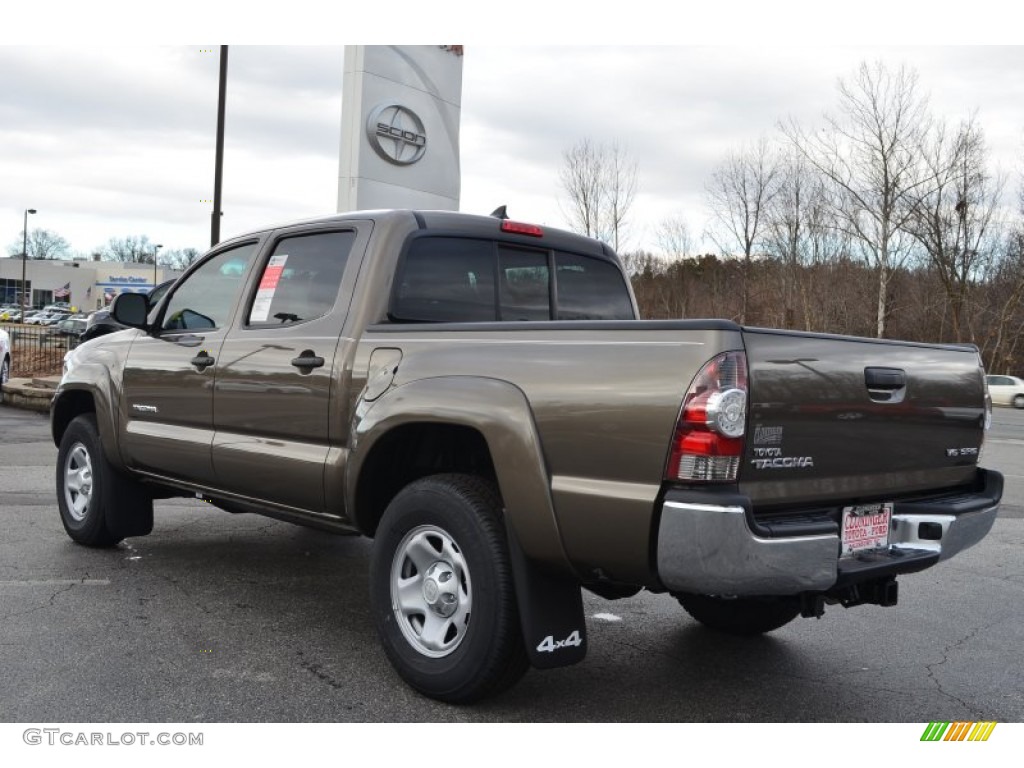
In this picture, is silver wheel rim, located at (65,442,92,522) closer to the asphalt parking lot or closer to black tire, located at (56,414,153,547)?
black tire, located at (56,414,153,547)

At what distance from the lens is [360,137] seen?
1972 centimetres

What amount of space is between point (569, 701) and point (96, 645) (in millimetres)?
2092

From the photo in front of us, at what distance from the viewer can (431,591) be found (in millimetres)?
3643

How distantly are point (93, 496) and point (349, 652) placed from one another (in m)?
2.48

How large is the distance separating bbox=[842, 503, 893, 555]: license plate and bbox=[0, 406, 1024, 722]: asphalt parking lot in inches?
29.9

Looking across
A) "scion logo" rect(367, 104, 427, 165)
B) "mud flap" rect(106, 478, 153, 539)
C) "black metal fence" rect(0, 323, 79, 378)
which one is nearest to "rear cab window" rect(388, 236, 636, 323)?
"mud flap" rect(106, 478, 153, 539)

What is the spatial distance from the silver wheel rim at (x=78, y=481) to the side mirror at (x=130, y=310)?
3.27 ft

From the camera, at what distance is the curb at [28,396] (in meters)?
15.2

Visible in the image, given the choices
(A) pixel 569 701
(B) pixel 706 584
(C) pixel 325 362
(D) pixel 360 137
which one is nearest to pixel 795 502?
(B) pixel 706 584

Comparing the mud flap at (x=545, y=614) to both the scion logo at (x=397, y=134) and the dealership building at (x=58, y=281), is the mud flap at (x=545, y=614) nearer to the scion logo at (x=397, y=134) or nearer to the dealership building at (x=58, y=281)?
the scion logo at (x=397, y=134)

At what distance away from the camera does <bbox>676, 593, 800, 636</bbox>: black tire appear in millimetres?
4496
